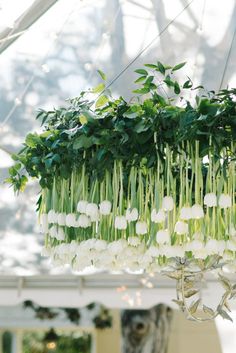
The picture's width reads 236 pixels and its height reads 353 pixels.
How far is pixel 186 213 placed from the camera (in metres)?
2.12

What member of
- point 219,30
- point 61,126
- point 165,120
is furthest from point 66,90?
point 165,120

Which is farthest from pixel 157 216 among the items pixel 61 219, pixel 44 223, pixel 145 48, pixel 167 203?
pixel 145 48

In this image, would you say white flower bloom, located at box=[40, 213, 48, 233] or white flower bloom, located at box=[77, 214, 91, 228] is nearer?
white flower bloom, located at box=[77, 214, 91, 228]

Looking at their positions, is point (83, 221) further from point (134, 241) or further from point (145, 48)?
point (145, 48)

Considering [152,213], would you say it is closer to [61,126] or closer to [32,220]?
[61,126]

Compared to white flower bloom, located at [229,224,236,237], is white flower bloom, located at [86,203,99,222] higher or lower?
higher

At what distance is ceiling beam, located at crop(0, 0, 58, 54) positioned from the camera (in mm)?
3654

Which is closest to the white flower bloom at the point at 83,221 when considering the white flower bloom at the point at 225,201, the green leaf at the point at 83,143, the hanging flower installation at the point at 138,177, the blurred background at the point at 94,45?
the hanging flower installation at the point at 138,177

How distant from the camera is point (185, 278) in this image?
260 cm

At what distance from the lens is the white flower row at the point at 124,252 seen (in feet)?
7.09

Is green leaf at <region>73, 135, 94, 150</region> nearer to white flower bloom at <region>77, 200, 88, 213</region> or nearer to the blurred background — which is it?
white flower bloom at <region>77, 200, 88, 213</region>

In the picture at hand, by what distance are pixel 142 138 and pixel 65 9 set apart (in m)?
1.87

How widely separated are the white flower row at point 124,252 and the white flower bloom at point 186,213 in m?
0.09

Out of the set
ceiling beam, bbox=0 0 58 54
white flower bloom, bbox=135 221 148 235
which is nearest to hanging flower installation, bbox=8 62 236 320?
white flower bloom, bbox=135 221 148 235
